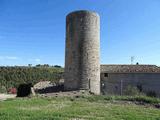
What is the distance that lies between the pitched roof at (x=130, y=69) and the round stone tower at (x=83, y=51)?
6.47 metres

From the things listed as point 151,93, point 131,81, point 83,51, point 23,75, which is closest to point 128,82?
point 131,81

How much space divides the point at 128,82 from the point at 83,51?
804cm

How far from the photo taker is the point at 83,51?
23.2 metres

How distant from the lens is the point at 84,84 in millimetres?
23250

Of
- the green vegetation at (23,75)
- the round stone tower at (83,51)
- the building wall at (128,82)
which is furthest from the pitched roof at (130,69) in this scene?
the green vegetation at (23,75)

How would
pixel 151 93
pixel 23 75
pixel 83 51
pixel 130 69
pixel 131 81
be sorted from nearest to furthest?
pixel 83 51
pixel 151 93
pixel 131 81
pixel 130 69
pixel 23 75

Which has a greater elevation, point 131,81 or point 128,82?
point 131,81

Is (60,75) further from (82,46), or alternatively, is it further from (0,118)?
(0,118)

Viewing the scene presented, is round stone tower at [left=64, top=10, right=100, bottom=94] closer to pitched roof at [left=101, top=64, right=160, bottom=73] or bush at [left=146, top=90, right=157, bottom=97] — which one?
bush at [left=146, top=90, right=157, bottom=97]

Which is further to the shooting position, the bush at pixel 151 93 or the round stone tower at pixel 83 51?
the bush at pixel 151 93

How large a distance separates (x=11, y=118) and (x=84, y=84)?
14.5m

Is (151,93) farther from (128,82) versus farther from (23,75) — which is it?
(23,75)

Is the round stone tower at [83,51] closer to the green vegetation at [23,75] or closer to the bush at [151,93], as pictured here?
the bush at [151,93]

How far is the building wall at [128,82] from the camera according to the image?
26.6m
